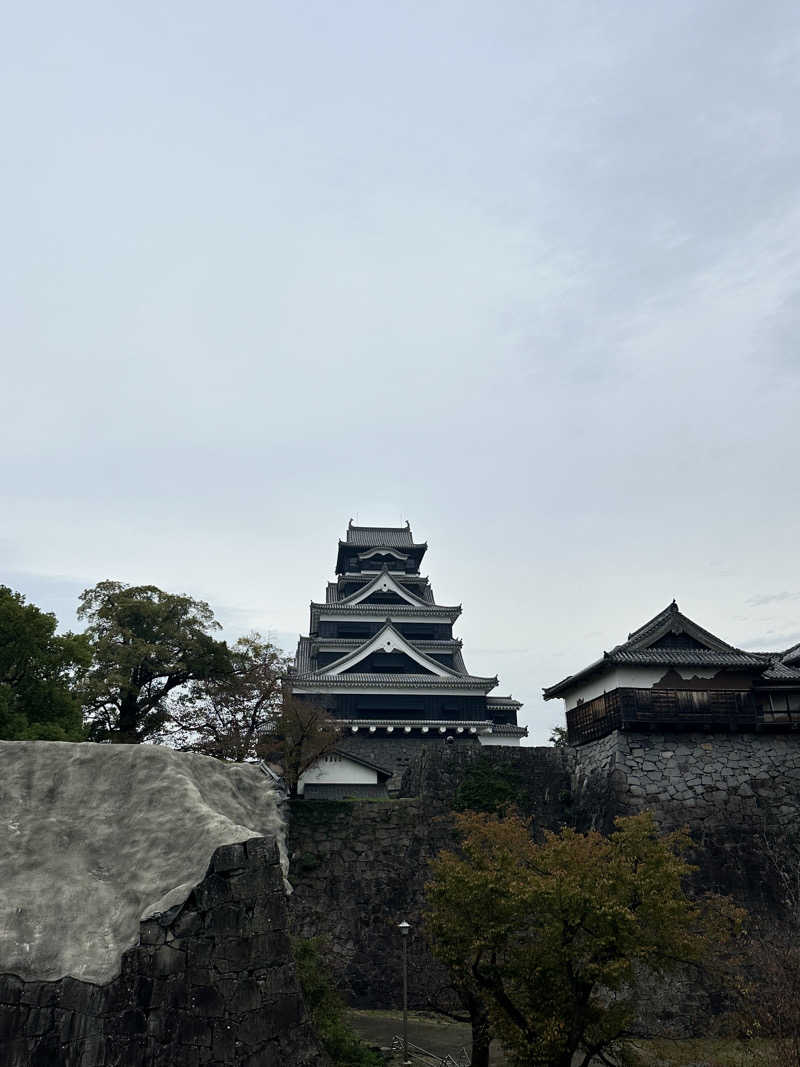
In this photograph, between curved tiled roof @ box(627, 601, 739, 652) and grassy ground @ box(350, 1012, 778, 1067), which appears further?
curved tiled roof @ box(627, 601, 739, 652)

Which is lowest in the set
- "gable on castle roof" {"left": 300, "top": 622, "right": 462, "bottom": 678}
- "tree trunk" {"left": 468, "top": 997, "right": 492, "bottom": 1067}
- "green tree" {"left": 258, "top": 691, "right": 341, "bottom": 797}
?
"tree trunk" {"left": 468, "top": 997, "right": 492, "bottom": 1067}

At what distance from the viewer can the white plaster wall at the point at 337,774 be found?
27.4 m

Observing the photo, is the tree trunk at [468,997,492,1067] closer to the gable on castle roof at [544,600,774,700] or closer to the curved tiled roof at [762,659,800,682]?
the gable on castle roof at [544,600,774,700]

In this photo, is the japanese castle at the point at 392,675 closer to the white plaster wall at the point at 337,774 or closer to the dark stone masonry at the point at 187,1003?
the white plaster wall at the point at 337,774

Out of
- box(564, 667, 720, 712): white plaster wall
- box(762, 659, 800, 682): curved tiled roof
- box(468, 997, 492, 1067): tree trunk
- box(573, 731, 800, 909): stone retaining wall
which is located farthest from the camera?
box(762, 659, 800, 682): curved tiled roof

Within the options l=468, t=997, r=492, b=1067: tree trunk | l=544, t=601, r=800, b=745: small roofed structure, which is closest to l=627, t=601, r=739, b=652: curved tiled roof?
l=544, t=601, r=800, b=745: small roofed structure

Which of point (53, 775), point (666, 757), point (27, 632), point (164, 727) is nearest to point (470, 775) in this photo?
point (666, 757)

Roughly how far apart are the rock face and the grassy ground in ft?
26.7

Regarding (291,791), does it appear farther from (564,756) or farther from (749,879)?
(749,879)

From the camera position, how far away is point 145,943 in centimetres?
737

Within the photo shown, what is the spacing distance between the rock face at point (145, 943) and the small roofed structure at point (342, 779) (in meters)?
19.3

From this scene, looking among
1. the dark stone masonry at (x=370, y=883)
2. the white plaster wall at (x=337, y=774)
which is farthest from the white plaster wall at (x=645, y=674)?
the white plaster wall at (x=337, y=774)

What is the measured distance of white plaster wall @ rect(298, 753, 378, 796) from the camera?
2744 centimetres

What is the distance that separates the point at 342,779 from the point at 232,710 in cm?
592
